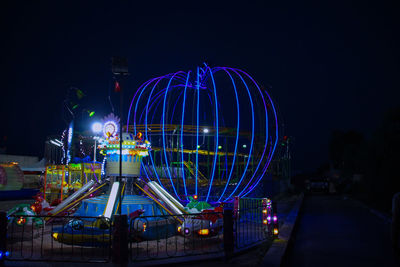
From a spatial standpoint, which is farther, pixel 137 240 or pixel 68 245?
pixel 68 245

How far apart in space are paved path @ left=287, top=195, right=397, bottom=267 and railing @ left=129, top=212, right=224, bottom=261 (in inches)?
84.7

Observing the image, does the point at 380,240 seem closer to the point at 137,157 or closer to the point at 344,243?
the point at 344,243

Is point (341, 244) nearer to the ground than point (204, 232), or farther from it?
nearer to the ground

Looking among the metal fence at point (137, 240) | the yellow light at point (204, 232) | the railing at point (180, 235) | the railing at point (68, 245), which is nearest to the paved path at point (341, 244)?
the metal fence at point (137, 240)

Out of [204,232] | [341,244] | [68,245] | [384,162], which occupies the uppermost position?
[384,162]

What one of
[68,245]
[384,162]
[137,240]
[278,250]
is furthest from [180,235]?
[384,162]

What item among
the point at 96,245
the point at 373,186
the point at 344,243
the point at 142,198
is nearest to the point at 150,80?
the point at 142,198

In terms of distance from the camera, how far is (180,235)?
1063 centimetres

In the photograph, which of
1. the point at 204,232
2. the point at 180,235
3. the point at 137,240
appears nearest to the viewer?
the point at 137,240

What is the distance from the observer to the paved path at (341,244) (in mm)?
8211

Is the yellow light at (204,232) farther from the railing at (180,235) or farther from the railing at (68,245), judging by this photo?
the railing at (68,245)

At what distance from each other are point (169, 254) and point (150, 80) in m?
5.76

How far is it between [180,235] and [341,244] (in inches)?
183

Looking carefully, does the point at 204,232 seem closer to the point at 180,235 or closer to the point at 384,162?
the point at 180,235
